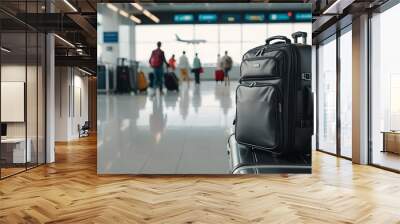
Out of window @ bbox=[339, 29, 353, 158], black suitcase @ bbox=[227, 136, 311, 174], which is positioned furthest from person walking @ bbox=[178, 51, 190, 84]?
window @ bbox=[339, 29, 353, 158]

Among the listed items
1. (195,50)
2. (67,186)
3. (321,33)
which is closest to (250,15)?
(195,50)

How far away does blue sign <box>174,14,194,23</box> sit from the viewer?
15.2 feet

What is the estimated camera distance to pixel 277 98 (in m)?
4.39

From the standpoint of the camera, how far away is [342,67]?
876 centimetres

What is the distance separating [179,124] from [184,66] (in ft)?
2.25

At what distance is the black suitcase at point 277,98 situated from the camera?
4355 millimetres

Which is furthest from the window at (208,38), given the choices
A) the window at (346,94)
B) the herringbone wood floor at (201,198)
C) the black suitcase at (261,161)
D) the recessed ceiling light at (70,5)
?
the window at (346,94)

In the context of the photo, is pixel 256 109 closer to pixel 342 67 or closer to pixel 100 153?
pixel 100 153

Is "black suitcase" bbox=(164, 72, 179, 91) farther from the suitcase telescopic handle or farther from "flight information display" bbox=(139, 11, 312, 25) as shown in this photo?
the suitcase telescopic handle

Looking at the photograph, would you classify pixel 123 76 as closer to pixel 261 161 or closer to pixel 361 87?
pixel 261 161

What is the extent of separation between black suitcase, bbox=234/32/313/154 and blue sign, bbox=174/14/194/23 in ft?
2.51

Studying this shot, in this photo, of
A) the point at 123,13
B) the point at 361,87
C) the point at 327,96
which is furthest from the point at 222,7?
the point at 327,96

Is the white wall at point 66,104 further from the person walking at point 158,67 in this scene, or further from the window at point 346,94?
the person walking at point 158,67

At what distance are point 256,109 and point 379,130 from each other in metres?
3.61
